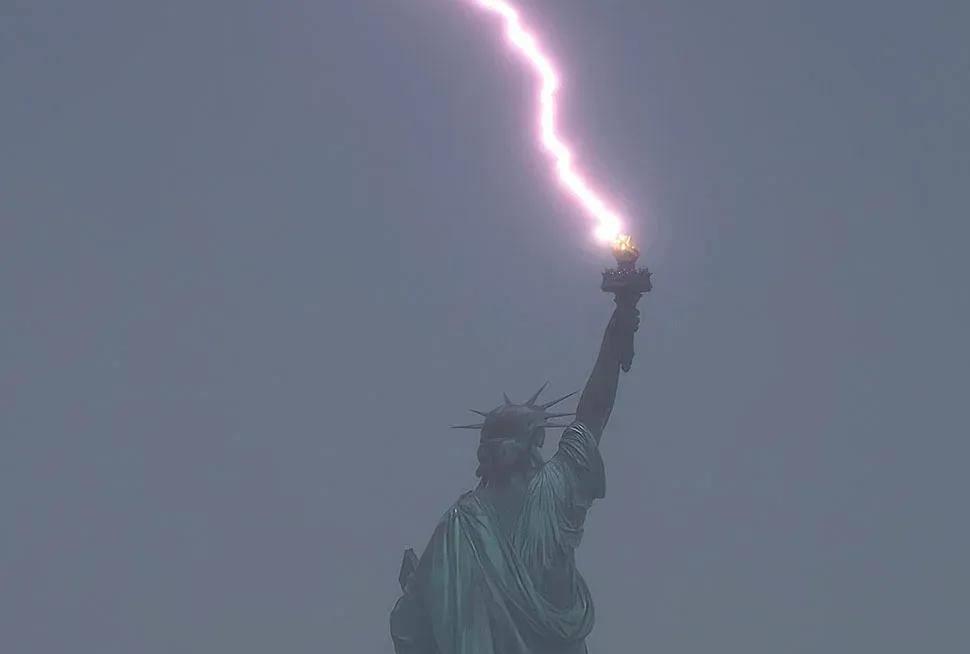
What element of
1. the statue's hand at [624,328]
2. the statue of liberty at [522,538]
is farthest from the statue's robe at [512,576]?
the statue's hand at [624,328]

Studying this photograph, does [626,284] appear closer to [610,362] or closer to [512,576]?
[610,362]

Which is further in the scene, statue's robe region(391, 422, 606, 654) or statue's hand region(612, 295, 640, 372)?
statue's hand region(612, 295, 640, 372)

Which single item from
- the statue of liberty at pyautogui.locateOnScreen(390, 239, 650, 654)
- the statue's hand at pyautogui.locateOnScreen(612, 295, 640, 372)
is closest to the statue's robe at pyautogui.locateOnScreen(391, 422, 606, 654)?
the statue of liberty at pyautogui.locateOnScreen(390, 239, 650, 654)

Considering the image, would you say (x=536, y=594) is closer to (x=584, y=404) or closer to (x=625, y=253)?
(x=584, y=404)

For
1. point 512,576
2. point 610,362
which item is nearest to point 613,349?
point 610,362

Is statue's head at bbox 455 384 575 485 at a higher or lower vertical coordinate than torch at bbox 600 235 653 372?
lower

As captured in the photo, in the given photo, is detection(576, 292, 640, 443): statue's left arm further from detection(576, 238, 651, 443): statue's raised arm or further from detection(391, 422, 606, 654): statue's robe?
detection(391, 422, 606, 654): statue's robe

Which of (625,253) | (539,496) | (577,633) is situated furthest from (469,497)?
(625,253)
